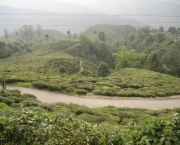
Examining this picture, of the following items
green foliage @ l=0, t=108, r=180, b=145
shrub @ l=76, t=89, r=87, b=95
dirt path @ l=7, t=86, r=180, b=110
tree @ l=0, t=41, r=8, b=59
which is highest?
green foliage @ l=0, t=108, r=180, b=145

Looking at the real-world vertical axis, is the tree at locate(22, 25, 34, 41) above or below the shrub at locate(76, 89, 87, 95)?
below

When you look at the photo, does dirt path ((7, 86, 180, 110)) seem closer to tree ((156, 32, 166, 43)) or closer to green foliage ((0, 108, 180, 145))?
green foliage ((0, 108, 180, 145))

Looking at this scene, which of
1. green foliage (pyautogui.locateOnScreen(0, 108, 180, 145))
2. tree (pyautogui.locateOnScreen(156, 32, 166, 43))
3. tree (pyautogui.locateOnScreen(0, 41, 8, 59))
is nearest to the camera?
green foliage (pyautogui.locateOnScreen(0, 108, 180, 145))

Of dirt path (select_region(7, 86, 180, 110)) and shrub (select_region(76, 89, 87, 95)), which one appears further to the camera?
shrub (select_region(76, 89, 87, 95))

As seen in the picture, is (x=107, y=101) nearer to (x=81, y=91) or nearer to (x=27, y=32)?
(x=81, y=91)

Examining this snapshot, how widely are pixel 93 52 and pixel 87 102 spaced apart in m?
66.7

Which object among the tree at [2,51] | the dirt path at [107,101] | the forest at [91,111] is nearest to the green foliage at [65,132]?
the forest at [91,111]

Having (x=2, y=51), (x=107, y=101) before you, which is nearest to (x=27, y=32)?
(x=2, y=51)

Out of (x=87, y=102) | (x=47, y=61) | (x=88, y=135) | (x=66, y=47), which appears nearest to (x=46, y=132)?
(x=88, y=135)

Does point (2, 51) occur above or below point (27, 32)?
above

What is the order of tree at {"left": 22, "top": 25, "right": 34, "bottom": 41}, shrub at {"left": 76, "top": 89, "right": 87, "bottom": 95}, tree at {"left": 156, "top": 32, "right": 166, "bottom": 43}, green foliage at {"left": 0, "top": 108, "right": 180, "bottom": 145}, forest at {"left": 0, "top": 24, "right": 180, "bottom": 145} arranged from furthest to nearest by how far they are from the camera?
tree at {"left": 22, "top": 25, "right": 34, "bottom": 41}, tree at {"left": 156, "top": 32, "right": 166, "bottom": 43}, shrub at {"left": 76, "top": 89, "right": 87, "bottom": 95}, forest at {"left": 0, "top": 24, "right": 180, "bottom": 145}, green foliage at {"left": 0, "top": 108, "right": 180, "bottom": 145}

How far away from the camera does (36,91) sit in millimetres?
20875

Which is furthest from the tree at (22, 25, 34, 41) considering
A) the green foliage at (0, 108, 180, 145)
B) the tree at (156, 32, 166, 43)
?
the green foliage at (0, 108, 180, 145)

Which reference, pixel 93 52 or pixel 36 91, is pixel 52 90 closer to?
pixel 36 91
